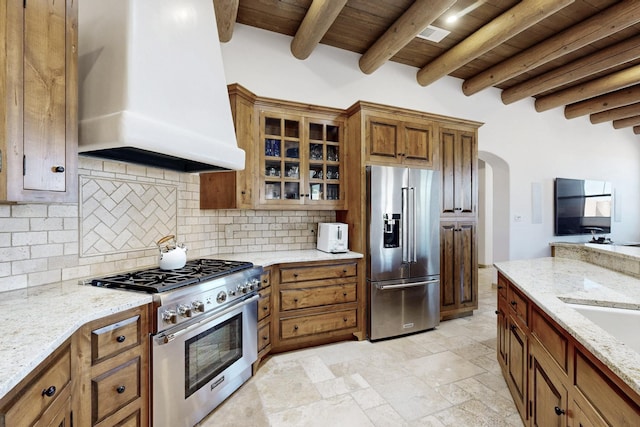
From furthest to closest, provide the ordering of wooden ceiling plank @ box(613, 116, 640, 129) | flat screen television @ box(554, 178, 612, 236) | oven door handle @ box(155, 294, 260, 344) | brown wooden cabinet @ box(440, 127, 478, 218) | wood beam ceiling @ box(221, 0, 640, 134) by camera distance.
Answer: wooden ceiling plank @ box(613, 116, 640, 129) < flat screen television @ box(554, 178, 612, 236) < brown wooden cabinet @ box(440, 127, 478, 218) < wood beam ceiling @ box(221, 0, 640, 134) < oven door handle @ box(155, 294, 260, 344)

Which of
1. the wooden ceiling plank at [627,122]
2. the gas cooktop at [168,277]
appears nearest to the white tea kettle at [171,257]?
the gas cooktop at [168,277]

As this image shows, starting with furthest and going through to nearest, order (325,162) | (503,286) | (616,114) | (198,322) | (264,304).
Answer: (616,114) < (325,162) < (264,304) < (503,286) < (198,322)

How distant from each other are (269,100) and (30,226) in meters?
2.01

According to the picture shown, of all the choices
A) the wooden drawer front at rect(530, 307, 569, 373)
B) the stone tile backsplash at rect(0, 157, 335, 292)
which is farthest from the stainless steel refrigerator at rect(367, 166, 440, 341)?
the wooden drawer front at rect(530, 307, 569, 373)

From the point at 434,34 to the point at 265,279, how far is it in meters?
Result: 3.07

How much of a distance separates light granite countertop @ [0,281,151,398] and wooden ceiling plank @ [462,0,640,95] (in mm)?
4351

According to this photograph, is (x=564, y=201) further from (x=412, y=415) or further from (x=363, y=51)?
(x=412, y=415)

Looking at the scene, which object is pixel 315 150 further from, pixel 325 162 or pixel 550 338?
pixel 550 338

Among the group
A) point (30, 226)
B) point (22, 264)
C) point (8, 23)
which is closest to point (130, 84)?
point (8, 23)

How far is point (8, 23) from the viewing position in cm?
116

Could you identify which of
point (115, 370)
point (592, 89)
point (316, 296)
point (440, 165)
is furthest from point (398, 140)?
point (592, 89)

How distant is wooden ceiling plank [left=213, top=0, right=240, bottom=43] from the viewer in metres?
2.46

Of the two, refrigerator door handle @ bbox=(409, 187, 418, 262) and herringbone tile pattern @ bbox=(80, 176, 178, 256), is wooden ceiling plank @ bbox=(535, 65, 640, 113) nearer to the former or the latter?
refrigerator door handle @ bbox=(409, 187, 418, 262)

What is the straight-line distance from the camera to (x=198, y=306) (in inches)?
70.0
